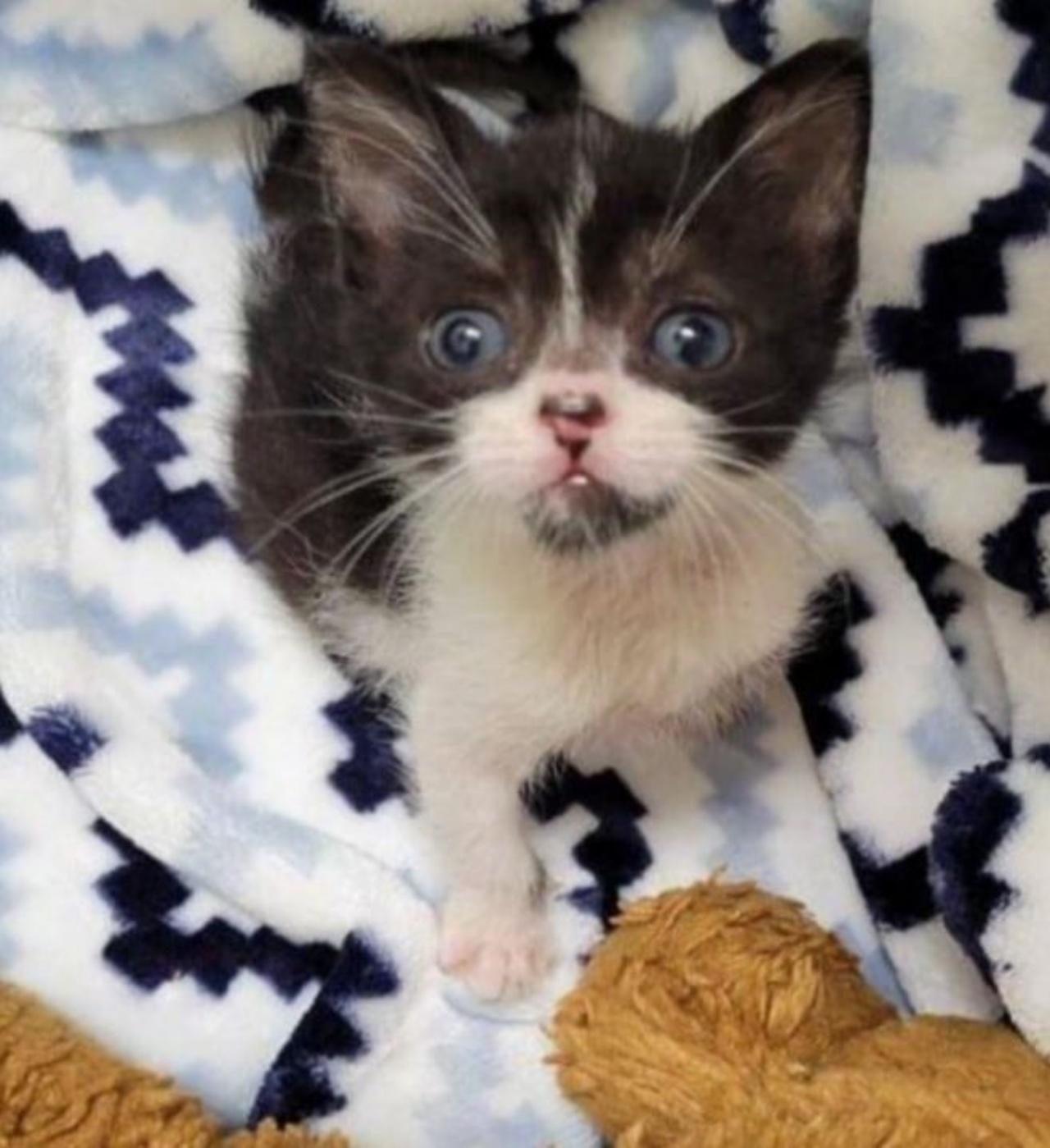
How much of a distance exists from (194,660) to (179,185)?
50 cm

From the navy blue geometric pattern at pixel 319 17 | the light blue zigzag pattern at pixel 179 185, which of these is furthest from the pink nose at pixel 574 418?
the light blue zigzag pattern at pixel 179 185

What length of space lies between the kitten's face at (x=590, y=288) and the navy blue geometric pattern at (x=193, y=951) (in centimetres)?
48

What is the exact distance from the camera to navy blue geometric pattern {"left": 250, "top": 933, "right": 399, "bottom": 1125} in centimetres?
171

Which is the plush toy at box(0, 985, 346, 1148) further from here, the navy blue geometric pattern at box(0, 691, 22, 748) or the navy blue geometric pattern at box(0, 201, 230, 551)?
the navy blue geometric pattern at box(0, 201, 230, 551)

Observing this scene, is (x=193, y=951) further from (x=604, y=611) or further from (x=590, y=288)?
(x=590, y=288)

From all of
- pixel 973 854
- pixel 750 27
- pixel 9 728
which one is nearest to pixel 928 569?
pixel 973 854

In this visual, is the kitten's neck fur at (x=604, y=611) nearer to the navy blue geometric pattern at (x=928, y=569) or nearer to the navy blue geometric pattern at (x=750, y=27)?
the navy blue geometric pattern at (x=928, y=569)

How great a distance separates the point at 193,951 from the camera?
181 centimetres

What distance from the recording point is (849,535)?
1885 mm

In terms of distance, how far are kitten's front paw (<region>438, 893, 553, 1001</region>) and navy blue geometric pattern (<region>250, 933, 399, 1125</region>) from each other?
0.06 metres

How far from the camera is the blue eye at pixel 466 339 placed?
1421mm

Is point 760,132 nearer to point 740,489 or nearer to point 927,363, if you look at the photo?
point 740,489

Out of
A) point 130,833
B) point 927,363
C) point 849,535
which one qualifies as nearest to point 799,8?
point 927,363

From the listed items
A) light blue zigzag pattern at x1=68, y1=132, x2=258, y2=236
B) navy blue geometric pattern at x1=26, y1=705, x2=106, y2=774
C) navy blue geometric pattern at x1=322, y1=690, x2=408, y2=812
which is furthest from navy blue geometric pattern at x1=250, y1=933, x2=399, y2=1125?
light blue zigzag pattern at x1=68, y1=132, x2=258, y2=236
